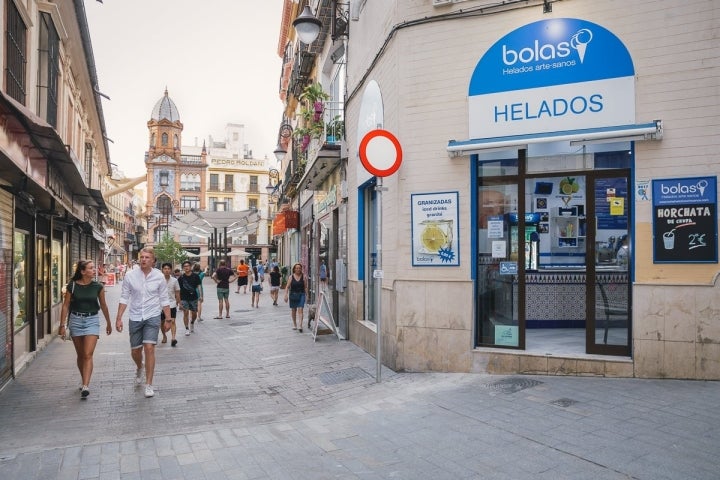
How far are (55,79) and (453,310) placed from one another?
11736 millimetres

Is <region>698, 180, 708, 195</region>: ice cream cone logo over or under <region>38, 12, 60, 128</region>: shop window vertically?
under

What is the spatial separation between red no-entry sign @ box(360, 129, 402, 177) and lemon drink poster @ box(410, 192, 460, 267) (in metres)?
0.70

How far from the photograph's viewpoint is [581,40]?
6859 mm

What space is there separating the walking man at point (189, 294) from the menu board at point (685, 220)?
9.83 metres

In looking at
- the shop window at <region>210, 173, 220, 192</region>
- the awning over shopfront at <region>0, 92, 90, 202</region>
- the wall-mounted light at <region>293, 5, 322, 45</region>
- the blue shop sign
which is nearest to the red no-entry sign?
the blue shop sign

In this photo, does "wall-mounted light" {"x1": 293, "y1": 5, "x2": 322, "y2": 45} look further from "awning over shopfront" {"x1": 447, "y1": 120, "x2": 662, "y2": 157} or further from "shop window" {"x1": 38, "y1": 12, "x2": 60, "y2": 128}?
"shop window" {"x1": 38, "y1": 12, "x2": 60, "y2": 128}

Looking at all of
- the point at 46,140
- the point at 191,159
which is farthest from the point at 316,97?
the point at 191,159

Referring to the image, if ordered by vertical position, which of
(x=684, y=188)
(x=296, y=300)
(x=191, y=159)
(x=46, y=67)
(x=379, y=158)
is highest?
(x=191, y=159)

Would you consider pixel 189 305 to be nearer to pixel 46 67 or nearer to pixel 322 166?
pixel 322 166

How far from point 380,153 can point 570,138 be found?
7.96 ft

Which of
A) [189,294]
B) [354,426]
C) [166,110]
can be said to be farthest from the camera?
[166,110]

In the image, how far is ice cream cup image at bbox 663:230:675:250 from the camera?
6.51 meters

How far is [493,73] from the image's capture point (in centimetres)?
725

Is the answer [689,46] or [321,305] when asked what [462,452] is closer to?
[689,46]
